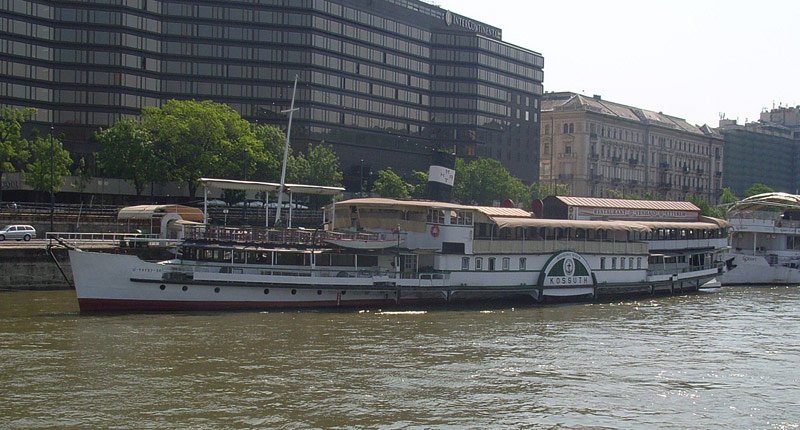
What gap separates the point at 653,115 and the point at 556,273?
124 metres

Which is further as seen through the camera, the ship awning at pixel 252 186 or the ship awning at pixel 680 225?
the ship awning at pixel 680 225

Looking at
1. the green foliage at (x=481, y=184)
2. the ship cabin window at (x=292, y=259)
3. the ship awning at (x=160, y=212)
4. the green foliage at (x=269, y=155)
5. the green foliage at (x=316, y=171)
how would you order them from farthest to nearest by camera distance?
1. the green foliage at (x=481, y=184)
2. the green foliage at (x=316, y=171)
3. the green foliage at (x=269, y=155)
4. the ship awning at (x=160, y=212)
5. the ship cabin window at (x=292, y=259)

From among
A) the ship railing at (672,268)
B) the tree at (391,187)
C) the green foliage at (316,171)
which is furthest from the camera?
the tree at (391,187)

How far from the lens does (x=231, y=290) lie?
49344 millimetres

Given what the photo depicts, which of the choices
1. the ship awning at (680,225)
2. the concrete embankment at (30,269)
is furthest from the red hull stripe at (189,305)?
the ship awning at (680,225)

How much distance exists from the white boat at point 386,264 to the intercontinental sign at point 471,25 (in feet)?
267

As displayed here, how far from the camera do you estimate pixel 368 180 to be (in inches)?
4867

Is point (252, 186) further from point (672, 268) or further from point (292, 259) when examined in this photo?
point (672, 268)

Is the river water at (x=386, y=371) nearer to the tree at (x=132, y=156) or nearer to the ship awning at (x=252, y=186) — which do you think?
the ship awning at (x=252, y=186)

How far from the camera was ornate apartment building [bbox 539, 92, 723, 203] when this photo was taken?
154m

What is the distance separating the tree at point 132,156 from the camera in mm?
89812

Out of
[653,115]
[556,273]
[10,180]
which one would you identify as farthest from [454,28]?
[556,273]

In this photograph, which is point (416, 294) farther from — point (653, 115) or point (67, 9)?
point (653, 115)

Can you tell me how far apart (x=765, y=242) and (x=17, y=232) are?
231 ft
